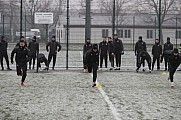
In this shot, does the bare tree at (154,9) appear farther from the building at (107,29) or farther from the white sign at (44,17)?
the white sign at (44,17)

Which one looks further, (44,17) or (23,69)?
(44,17)

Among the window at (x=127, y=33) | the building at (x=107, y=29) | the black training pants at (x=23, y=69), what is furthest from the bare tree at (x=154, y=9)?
the black training pants at (x=23, y=69)

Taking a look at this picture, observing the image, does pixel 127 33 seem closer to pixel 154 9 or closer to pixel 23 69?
pixel 154 9

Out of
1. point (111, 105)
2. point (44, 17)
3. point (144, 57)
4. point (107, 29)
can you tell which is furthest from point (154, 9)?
point (111, 105)

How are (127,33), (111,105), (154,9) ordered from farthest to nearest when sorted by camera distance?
1. (127,33)
2. (154,9)
3. (111,105)

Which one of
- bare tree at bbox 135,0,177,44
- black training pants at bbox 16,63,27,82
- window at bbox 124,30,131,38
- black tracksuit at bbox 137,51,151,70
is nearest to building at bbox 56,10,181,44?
window at bbox 124,30,131,38

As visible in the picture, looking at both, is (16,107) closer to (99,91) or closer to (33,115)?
(33,115)

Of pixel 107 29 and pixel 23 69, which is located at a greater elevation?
pixel 107 29

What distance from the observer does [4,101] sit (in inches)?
384

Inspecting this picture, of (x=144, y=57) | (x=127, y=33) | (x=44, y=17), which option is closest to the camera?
(x=144, y=57)

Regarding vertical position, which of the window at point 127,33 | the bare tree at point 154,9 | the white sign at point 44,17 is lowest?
the window at point 127,33

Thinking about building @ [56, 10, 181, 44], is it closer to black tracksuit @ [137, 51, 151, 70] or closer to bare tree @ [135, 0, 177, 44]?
bare tree @ [135, 0, 177, 44]

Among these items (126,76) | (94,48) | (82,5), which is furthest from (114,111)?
(82,5)

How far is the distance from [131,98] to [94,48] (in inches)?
112
